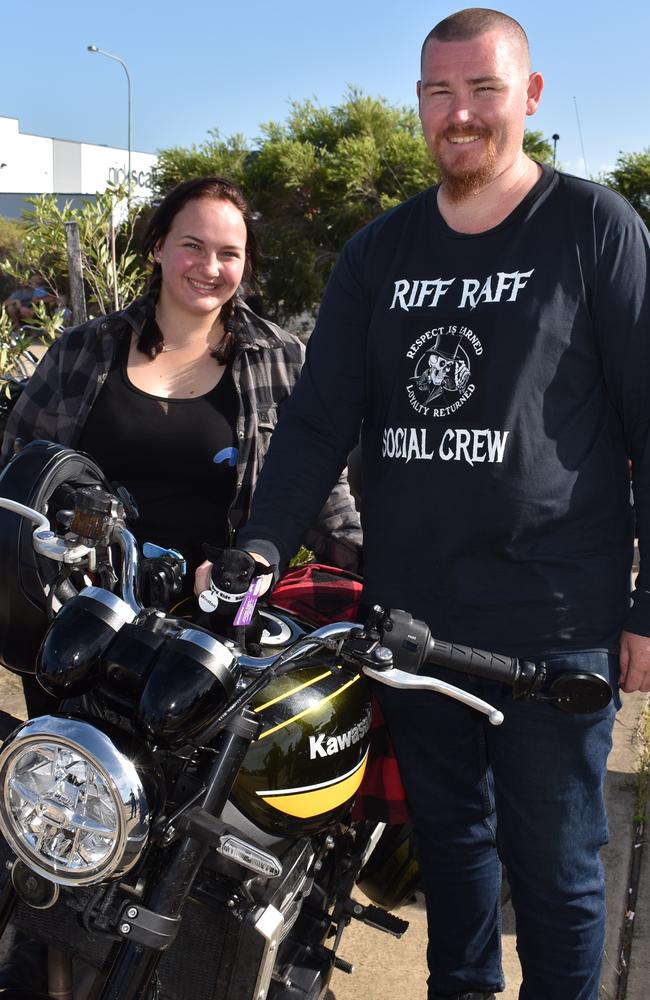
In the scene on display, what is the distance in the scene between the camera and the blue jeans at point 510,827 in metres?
1.95

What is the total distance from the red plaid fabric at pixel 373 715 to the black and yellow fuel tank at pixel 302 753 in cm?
40

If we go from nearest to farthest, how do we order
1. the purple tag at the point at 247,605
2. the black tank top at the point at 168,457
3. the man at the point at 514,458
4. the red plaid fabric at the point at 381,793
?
the purple tag at the point at 247,605, the man at the point at 514,458, the red plaid fabric at the point at 381,793, the black tank top at the point at 168,457

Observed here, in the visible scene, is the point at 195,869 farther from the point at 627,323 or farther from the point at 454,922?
the point at 627,323

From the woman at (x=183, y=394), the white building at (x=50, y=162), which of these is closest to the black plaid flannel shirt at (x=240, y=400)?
the woman at (x=183, y=394)

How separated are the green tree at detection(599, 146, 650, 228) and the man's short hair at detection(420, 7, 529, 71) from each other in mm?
15718

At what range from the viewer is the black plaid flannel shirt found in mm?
2688

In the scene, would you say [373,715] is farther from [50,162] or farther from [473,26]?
[50,162]

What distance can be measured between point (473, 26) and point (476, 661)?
1224mm

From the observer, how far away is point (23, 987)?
5.89 feet

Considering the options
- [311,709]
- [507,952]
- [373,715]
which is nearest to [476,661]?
[311,709]

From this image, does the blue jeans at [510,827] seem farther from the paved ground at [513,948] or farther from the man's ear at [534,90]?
the man's ear at [534,90]

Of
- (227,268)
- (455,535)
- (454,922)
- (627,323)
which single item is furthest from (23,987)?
(227,268)

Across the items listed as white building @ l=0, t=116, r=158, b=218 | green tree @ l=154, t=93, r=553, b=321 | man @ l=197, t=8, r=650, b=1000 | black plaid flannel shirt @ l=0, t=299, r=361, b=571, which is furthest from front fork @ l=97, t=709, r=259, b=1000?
white building @ l=0, t=116, r=158, b=218

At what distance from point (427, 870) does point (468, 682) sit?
19.8 inches
